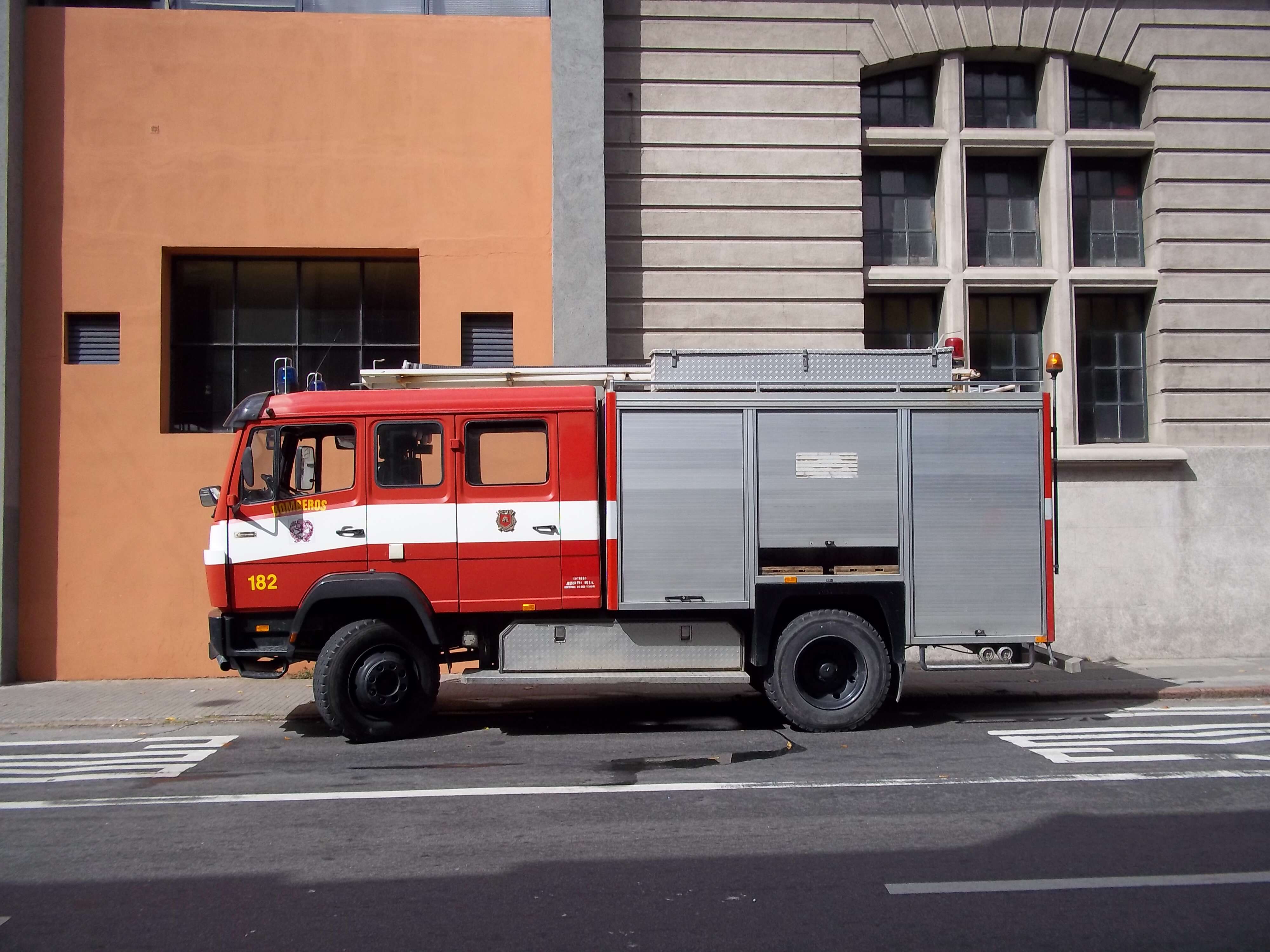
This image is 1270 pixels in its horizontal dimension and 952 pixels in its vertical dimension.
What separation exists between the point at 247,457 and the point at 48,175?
656 centimetres

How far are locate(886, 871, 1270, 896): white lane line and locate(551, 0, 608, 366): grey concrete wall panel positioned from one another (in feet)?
29.5

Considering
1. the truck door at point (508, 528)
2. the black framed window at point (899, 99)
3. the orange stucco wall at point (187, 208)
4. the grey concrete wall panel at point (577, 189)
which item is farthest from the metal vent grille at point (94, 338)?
the black framed window at point (899, 99)

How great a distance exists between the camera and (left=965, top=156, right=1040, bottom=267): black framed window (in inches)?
577

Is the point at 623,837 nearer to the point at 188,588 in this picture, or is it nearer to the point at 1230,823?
the point at 1230,823

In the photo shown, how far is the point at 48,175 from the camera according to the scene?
1275cm

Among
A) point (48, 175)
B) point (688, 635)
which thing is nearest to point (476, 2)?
point (48, 175)

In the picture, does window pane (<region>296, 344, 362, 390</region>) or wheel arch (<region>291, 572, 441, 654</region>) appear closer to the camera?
wheel arch (<region>291, 572, 441, 654</region>)

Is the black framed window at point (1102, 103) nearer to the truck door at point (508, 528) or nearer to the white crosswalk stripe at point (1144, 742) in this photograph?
the white crosswalk stripe at point (1144, 742)

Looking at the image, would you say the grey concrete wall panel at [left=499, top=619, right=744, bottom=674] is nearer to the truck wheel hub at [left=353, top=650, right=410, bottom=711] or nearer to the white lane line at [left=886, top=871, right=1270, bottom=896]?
the truck wheel hub at [left=353, top=650, right=410, bottom=711]

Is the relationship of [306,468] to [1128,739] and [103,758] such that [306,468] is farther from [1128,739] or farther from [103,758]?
[1128,739]

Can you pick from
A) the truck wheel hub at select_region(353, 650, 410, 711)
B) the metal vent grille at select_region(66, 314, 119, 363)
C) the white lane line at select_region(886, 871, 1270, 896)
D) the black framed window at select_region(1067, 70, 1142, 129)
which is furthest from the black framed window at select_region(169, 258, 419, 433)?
the white lane line at select_region(886, 871, 1270, 896)

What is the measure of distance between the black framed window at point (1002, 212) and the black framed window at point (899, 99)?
0.98m

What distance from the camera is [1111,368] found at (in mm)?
14484

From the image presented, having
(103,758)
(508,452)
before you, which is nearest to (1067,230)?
(508,452)
